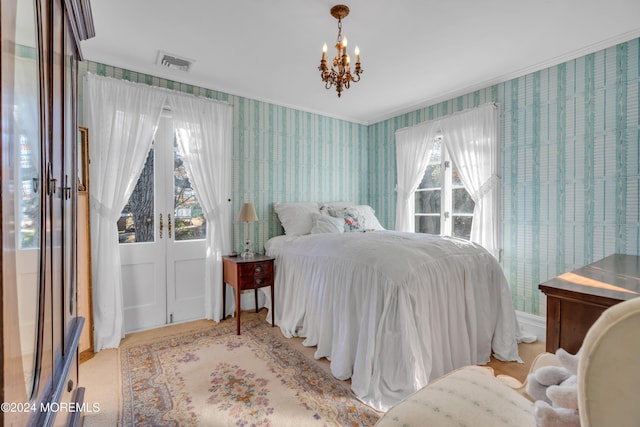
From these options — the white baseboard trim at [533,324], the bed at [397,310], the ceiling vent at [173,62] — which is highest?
the ceiling vent at [173,62]

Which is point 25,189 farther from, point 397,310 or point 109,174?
point 109,174

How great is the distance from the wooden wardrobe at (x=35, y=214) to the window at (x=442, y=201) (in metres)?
3.63

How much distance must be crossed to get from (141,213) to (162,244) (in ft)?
1.22

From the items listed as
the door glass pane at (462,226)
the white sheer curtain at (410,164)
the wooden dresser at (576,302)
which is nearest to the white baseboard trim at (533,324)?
the door glass pane at (462,226)

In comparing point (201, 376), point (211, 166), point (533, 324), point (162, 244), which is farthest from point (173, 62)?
point (533, 324)

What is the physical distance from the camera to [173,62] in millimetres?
2803

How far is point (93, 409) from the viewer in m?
1.79

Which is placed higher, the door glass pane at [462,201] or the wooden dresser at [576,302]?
the door glass pane at [462,201]

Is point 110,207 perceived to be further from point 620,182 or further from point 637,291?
point 620,182

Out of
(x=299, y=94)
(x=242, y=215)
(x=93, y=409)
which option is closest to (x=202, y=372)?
(x=93, y=409)

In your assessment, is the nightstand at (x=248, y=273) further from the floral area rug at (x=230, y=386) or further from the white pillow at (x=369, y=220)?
the white pillow at (x=369, y=220)

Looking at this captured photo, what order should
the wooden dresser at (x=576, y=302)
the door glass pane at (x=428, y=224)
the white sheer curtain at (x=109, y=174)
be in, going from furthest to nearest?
the door glass pane at (x=428, y=224), the white sheer curtain at (x=109, y=174), the wooden dresser at (x=576, y=302)

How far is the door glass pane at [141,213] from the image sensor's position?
2908mm

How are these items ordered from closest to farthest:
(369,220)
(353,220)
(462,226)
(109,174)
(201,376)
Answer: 1. (201,376)
2. (109,174)
3. (353,220)
4. (462,226)
5. (369,220)
